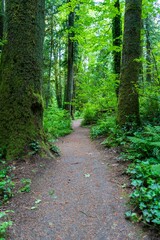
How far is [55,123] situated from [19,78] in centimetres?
587

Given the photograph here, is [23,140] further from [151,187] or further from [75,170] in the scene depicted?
[151,187]

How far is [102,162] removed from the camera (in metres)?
5.32

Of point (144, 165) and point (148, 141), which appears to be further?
point (148, 141)

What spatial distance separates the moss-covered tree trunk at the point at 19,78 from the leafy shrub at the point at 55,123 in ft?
14.0

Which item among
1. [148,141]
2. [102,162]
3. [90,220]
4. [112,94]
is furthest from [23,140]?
[112,94]

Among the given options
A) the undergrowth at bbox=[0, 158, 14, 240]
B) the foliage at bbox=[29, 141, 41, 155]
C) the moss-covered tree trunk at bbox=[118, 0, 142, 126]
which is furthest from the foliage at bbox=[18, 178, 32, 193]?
the moss-covered tree trunk at bbox=[118, 0, 142, 126]

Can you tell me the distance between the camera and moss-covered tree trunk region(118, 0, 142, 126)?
6.94m

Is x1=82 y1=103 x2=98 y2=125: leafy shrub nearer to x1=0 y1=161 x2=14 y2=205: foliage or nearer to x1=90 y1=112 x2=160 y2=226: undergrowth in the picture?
x1=90 y1=112 x2=160 y2=226: undergrowth

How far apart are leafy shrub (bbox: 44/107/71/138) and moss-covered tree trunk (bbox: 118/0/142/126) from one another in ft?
12.3

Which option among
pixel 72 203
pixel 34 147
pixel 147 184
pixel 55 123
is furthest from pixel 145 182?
pixel 55 123

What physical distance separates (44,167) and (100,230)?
2.29 m

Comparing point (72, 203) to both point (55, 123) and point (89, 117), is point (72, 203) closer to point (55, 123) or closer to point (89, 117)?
point (55, 123)

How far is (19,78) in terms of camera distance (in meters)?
4.91

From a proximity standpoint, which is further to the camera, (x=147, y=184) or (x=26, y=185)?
(x=26, y=185)
